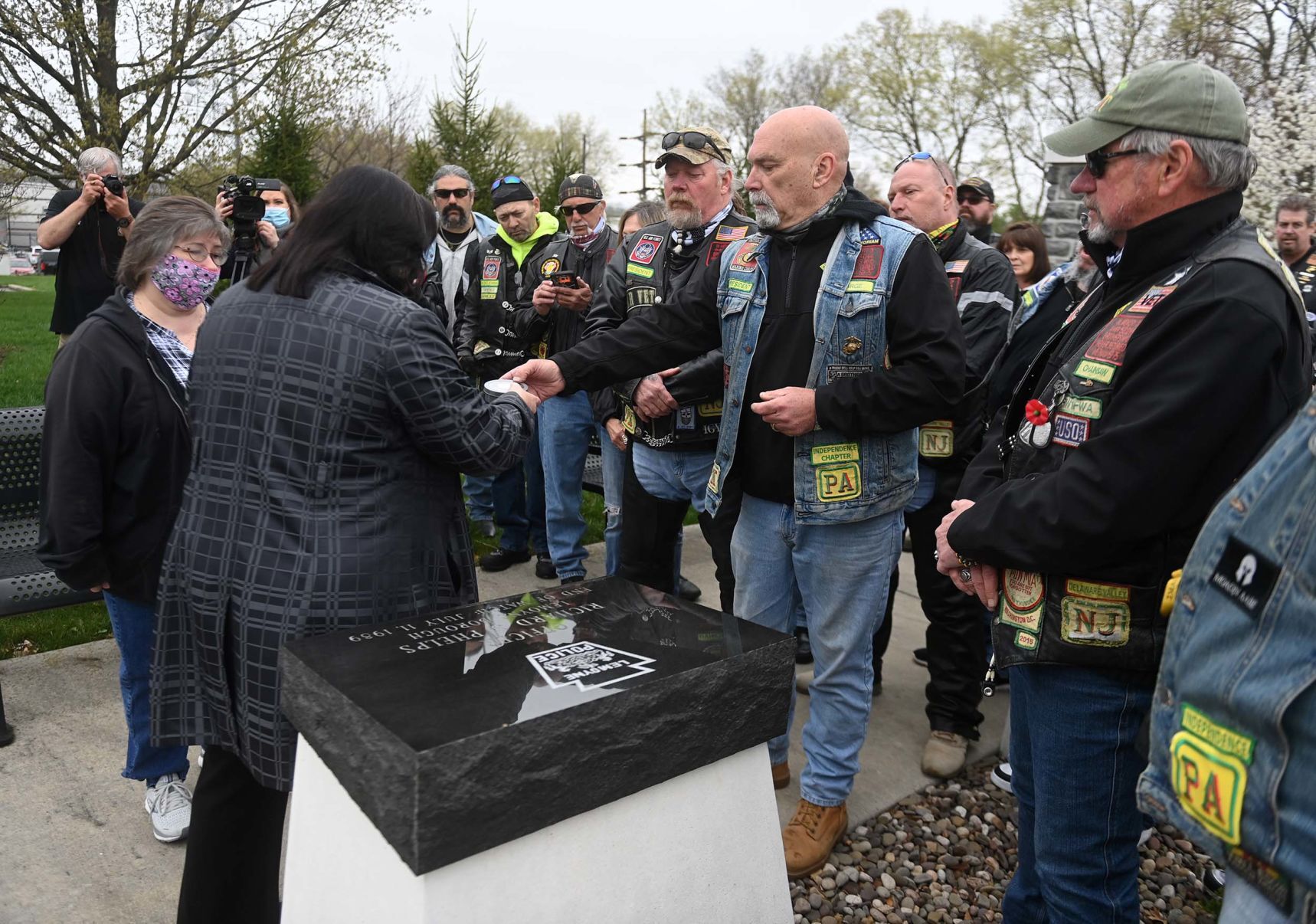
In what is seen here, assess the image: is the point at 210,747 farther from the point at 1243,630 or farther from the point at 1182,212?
the point at 1182,212

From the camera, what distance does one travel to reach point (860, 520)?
294cm

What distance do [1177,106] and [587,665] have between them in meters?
1.59

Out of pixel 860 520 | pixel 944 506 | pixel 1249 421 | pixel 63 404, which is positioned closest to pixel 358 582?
pixel 63 404

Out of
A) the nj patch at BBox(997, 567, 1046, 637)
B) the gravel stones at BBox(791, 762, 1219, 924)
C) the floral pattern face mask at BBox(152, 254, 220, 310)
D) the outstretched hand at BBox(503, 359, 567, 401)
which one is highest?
the floral pattern face mask at BBox(152, 254, 220, 310)

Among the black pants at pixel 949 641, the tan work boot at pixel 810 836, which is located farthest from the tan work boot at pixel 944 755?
the tan work boot at pixel 810 836

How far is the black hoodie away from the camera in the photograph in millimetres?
2736

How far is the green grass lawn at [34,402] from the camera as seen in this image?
4.50 meters

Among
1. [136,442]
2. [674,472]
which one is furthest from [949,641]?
[136,442]

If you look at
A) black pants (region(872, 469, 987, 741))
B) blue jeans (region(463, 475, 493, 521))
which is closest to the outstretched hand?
black pants (region(872, 469, 987, 741))

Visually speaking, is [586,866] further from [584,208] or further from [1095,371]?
[584,208]

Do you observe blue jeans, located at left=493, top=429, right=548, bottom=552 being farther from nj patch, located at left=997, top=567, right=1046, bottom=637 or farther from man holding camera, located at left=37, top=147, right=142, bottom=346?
nj patch, located at left=997, top=567, right=1046, bottom=637

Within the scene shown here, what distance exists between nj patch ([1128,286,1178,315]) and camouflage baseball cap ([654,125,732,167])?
2456 mm

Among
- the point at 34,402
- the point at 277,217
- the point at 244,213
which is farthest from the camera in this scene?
the point at 34,402

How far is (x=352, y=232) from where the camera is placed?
7.32 feet
